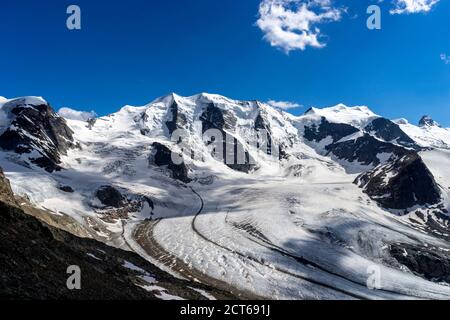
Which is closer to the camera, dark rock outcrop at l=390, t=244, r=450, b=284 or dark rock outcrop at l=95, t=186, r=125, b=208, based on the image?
dark rock outcrop at l=390, t=244, r=450, b=284

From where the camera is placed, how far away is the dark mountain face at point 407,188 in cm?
18100

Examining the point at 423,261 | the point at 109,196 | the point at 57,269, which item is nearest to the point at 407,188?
the point at 423,261

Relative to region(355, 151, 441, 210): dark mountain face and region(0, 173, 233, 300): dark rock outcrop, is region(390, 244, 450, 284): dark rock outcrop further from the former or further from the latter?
region(0, 173, 233, 300): dark rock outcrop

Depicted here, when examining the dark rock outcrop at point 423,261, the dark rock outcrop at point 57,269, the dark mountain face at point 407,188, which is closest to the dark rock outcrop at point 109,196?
the dark rock outcrop at point 423,261

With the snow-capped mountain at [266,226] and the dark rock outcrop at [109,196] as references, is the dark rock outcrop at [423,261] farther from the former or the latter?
the dark rock outcrop at [109,196]

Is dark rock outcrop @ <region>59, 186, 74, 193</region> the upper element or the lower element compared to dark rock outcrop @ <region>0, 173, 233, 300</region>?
upper

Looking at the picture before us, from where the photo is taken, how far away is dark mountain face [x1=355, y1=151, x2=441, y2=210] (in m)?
181

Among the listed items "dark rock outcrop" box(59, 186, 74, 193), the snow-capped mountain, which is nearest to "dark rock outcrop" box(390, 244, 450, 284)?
the snow-capped mountain

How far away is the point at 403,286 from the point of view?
88500 millimetres

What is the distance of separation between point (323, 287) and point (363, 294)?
7002 mm
